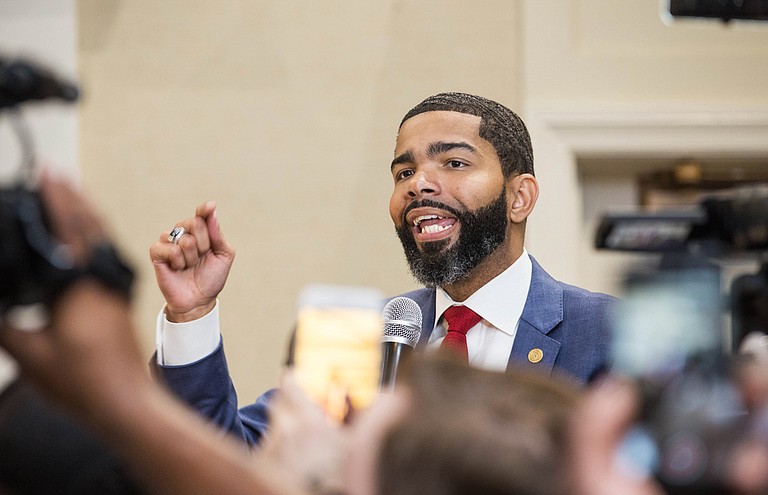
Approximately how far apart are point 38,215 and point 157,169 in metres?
3.29

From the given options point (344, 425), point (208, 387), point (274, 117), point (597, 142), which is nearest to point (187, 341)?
point (208, 387)

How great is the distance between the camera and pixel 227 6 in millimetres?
3967

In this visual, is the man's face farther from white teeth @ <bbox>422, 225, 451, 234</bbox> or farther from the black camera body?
the black camera body

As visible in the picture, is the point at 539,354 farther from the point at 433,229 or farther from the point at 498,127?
the point at 498,127

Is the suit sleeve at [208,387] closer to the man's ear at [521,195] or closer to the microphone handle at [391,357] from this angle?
the microphone handle at [391,357]

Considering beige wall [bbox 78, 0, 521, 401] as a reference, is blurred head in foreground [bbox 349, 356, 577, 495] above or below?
below

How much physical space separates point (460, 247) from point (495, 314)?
0.58 ft

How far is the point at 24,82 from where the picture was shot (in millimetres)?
781

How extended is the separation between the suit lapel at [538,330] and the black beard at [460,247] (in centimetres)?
16

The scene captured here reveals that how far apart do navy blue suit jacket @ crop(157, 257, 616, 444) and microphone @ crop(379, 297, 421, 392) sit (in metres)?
0.21

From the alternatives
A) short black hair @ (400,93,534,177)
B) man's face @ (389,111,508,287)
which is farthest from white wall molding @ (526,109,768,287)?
man's face @ (389,111,508,287)

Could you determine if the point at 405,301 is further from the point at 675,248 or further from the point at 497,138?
the point at 675,248

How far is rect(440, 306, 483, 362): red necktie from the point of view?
2057 millimetres

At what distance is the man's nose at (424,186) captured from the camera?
2.22m
